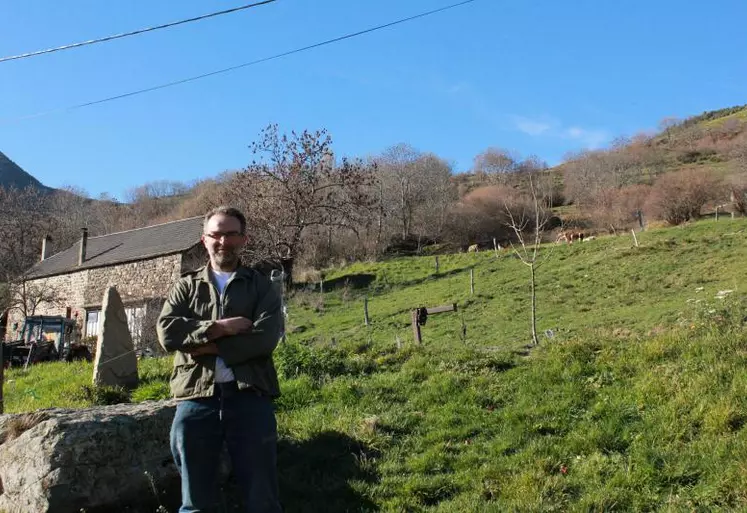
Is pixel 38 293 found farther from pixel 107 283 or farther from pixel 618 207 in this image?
pixel 618 207

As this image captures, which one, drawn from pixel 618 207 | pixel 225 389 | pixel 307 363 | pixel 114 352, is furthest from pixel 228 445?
pixel 618 207

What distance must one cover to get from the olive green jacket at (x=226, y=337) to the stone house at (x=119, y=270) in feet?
81.2

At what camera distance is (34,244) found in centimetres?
4547

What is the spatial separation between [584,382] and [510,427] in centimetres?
123

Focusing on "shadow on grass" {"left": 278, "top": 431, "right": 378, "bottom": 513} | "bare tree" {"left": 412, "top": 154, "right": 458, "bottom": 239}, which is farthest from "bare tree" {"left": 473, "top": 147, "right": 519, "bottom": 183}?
"shadow on grass" {"left": 278, "top": 431, "right": 378, "bottom": 513}

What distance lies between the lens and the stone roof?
96.7 feet

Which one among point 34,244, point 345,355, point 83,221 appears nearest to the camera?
point 345,355

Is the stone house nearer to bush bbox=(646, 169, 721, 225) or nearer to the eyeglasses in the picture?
the eyeglasses

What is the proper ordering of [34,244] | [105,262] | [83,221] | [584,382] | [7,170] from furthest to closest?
[7,170] < [83,221] < [34,244] < [105,262] < [584,382]

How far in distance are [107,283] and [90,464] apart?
29168mm

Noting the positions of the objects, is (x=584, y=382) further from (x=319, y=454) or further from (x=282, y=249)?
(x=282, y=249)

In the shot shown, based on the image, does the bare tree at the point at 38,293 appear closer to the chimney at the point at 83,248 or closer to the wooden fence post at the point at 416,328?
the chimney at the point at 83,248

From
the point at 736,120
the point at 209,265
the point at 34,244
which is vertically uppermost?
the point at 736,120

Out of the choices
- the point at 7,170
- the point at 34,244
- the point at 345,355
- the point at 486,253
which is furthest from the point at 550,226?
the point at 7,170
